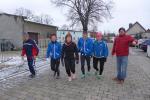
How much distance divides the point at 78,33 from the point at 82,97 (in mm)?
51434

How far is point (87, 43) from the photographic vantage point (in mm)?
9727

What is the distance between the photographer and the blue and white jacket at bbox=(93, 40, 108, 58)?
9492 millimetres

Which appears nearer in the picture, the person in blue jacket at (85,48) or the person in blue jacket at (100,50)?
the person in blue jacket at (100,50)

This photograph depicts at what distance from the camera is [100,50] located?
9500mm

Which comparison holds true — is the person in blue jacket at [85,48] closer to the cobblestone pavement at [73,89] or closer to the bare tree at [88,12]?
the cobblestone pavement at [73,89]

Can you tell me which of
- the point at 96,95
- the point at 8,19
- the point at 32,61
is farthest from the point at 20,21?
the point at 96,95

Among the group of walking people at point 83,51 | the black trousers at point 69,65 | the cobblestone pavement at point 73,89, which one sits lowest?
the cobblestone pavement at point 73,89

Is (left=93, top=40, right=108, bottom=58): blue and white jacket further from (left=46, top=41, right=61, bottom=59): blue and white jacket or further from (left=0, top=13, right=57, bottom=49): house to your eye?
(left=0, top=13, right=57, bottom=49): house

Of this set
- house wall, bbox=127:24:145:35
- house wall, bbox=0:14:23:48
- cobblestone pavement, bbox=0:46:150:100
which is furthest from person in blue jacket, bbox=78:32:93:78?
house wall, bbox=127:24:145:35

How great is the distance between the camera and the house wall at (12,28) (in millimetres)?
33031

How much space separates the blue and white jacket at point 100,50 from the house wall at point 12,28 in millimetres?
24550

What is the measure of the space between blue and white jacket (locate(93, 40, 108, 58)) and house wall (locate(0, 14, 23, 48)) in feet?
80.5

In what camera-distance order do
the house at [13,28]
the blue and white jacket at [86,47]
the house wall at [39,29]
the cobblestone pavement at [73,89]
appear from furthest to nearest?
the house wall at [39,29] < the house at [13,28] < the blue and white jacket at [86,47] < the cobblestone pavement at [73,89]

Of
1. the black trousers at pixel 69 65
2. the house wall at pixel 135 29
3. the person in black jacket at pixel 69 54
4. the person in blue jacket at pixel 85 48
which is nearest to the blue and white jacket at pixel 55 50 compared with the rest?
the person in black jacket at pixel 69 54
